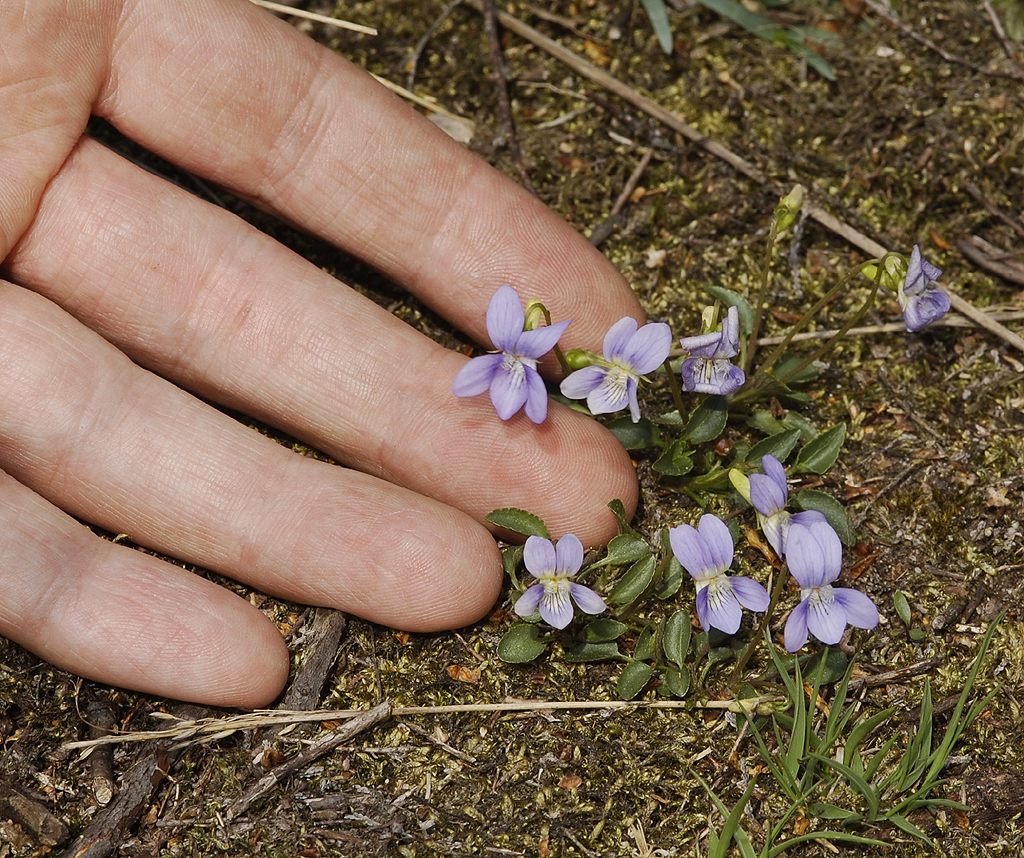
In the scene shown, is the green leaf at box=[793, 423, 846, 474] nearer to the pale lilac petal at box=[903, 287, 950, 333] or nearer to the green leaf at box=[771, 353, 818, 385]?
the green leaf at box=[771, 353, 818, 385]

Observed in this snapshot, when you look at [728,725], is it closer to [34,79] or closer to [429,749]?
[429,749]

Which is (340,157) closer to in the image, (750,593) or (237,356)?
(237,356)

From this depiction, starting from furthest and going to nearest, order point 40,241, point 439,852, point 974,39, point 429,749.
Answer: point 974,39, point 40,241, point 429,749, point 439,852

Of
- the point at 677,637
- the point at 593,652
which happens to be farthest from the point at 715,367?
the point at 593,652

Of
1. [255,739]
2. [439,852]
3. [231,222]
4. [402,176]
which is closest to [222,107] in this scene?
[231,222]

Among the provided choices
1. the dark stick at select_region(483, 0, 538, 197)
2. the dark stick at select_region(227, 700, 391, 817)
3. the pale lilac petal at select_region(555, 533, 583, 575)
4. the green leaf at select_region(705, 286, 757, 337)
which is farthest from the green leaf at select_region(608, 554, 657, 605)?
the dark stick at select_region(483, 0, 538, 197)

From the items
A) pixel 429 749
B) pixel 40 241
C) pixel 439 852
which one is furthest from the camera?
pixel 40 241

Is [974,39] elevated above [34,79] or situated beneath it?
elevated above

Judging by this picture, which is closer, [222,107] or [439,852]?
[439,852]
